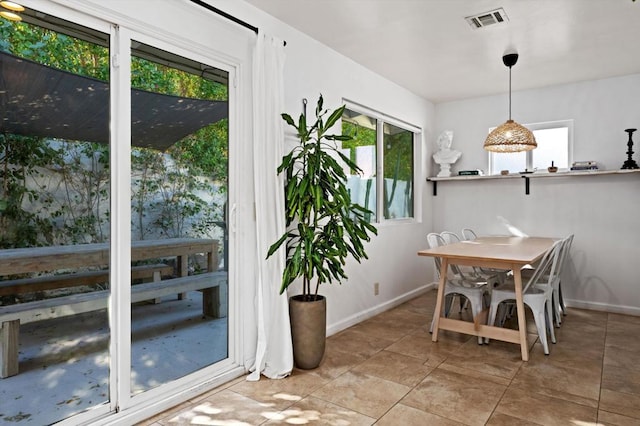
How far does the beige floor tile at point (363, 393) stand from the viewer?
229cm

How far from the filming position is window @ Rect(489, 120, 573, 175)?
4652 mm

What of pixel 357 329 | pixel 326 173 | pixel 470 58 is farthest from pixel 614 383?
pixel 470 58

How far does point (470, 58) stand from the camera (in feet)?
12.5

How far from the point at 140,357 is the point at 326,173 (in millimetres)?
1570

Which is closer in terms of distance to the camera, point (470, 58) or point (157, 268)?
point (157, 268)

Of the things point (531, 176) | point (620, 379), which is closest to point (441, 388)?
point (620, 379)

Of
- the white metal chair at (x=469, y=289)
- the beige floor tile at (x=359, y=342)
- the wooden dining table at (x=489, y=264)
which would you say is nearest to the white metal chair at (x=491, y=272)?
the white metal chair at (x=469, y=289)

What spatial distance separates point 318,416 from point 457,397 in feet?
2.79

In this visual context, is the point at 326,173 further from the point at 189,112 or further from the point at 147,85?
the point at 147,85

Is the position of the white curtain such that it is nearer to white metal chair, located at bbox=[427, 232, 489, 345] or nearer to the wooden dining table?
the wooden dining table

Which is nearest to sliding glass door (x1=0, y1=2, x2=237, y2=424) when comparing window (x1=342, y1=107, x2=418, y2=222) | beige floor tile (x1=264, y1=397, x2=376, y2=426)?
beige floor tile (x1=264, y1=397, x2=376, y2=426)

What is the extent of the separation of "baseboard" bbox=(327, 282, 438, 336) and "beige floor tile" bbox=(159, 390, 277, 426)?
1.27 m

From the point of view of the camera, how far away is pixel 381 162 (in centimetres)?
453

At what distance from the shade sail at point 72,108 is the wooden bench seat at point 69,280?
648mm
